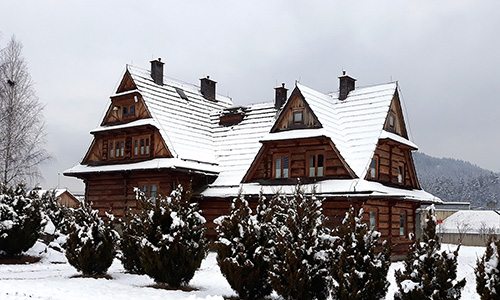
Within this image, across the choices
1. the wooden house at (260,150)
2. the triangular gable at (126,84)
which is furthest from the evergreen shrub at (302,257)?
the triangular gable at (126,84)

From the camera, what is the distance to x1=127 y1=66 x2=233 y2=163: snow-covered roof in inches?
1272

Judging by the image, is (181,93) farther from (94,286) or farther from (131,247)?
(94,286)

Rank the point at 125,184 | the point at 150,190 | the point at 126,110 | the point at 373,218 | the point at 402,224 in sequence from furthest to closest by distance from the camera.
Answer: the point at 126,110, the point at 125,184, the point at 150,190, the point at 402,224, the point at 373,218

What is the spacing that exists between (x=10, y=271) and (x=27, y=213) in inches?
142

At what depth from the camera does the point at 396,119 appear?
30359 millimetres

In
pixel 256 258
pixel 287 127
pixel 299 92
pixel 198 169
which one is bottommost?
pixel 256 258

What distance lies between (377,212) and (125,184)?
1515 centimetres

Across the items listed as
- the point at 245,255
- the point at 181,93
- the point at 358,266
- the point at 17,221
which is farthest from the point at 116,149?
the point at 358,266

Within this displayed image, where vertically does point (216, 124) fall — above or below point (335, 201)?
above

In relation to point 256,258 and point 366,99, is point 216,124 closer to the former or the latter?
point 366,99

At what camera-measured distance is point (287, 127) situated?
28797 millimetres

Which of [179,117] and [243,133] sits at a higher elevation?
[179,117]

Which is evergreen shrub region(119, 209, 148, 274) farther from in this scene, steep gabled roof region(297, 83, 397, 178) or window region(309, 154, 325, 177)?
steep gabled roof region(297, 83, 397, 178)

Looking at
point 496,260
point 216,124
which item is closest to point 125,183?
point 216,124
